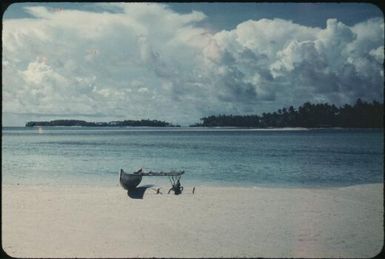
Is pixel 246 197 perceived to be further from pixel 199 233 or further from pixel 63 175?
pixel 63 175

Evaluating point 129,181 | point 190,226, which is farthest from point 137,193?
point 190,226

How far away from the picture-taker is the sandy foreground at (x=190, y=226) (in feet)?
31.0

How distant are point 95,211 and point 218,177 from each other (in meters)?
18.2

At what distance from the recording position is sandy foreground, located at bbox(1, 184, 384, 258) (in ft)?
31.0

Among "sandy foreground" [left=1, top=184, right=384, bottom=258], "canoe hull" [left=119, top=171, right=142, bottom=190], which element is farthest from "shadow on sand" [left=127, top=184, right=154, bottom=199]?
"sandy foreground" [left=1, top=184, right=384, bottom=258]

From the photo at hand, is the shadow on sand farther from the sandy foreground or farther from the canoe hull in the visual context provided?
the sandy foreground

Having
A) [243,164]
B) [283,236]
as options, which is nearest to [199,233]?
[283,236]

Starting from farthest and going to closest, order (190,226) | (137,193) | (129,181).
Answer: (129,181)
(137,193)
(190,226)

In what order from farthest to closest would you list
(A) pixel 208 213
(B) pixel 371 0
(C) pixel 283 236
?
1. (A) pixel 208 213
2. (C) pixel 283 236
3. (B) pixel 371 0

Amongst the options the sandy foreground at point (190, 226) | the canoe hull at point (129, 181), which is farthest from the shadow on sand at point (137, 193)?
the sandy foreground at point (190, 226)

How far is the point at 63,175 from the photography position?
31812 mm

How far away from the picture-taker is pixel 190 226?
11695 mm

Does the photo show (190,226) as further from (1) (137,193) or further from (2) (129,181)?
(2) (129,181)

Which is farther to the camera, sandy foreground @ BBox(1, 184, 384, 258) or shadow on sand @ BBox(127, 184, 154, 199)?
shadow on sand @ BBox(127, 184, 154, 199)
